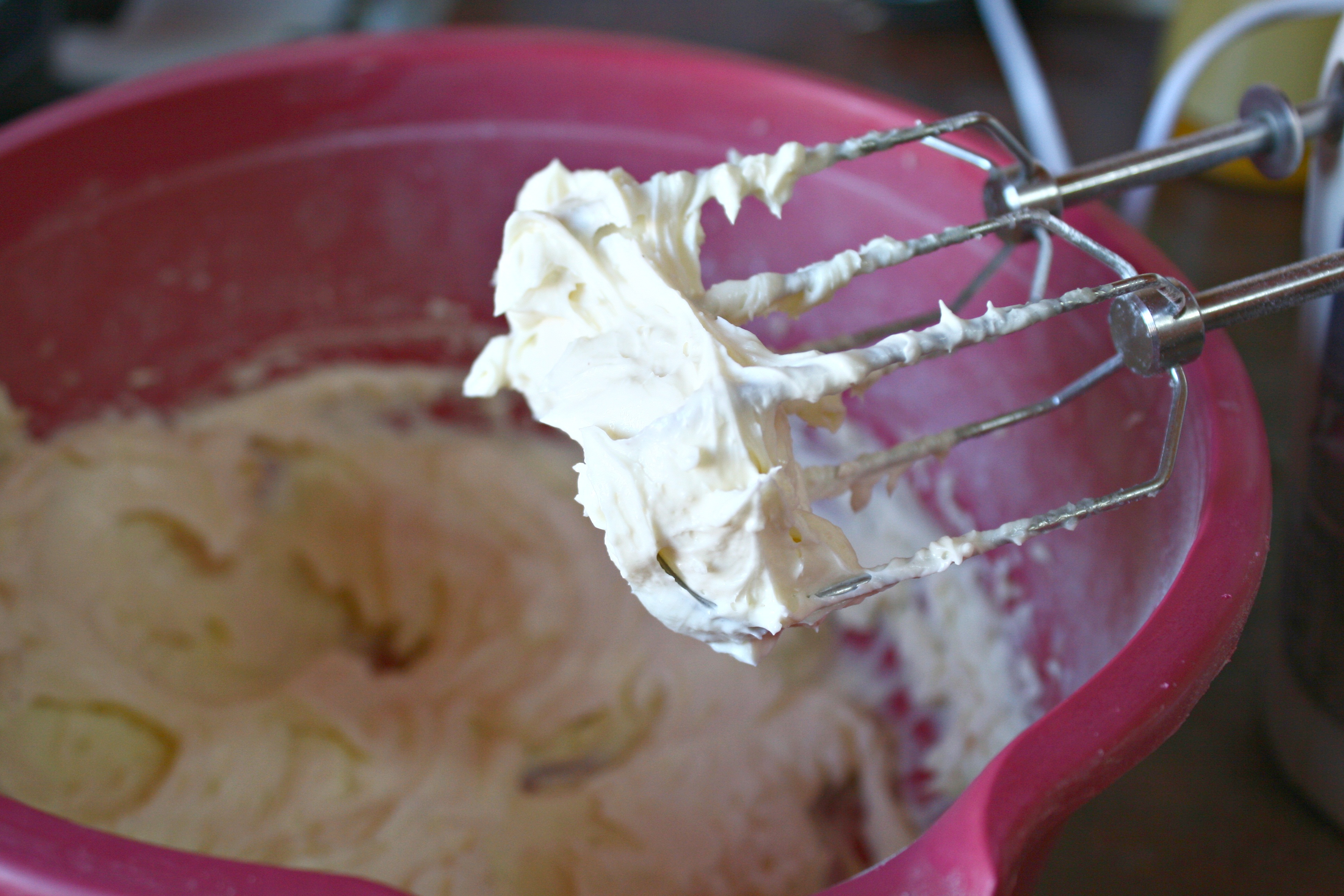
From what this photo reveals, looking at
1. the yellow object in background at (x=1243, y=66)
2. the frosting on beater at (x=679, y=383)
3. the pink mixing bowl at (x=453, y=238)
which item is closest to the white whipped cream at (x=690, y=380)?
the frosting on beater at (x=679, y=383)

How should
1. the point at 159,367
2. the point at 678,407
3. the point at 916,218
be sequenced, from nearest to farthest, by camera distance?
1. the point at 678,407
2. the point at 916,218
3. the point at 159,367

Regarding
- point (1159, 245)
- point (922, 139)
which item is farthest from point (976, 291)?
point (1159, 245)

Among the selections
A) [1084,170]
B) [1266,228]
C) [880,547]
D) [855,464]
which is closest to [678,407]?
[855,464]

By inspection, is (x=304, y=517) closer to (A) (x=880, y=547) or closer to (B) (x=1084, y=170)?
(A) (x=880, y=547)

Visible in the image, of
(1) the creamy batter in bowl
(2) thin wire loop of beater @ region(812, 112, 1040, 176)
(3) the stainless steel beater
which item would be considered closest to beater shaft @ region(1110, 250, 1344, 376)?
(3) the stainless steel beater

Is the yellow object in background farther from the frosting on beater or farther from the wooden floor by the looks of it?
the frosting on beater

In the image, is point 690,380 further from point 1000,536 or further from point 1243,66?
point 1243,66
